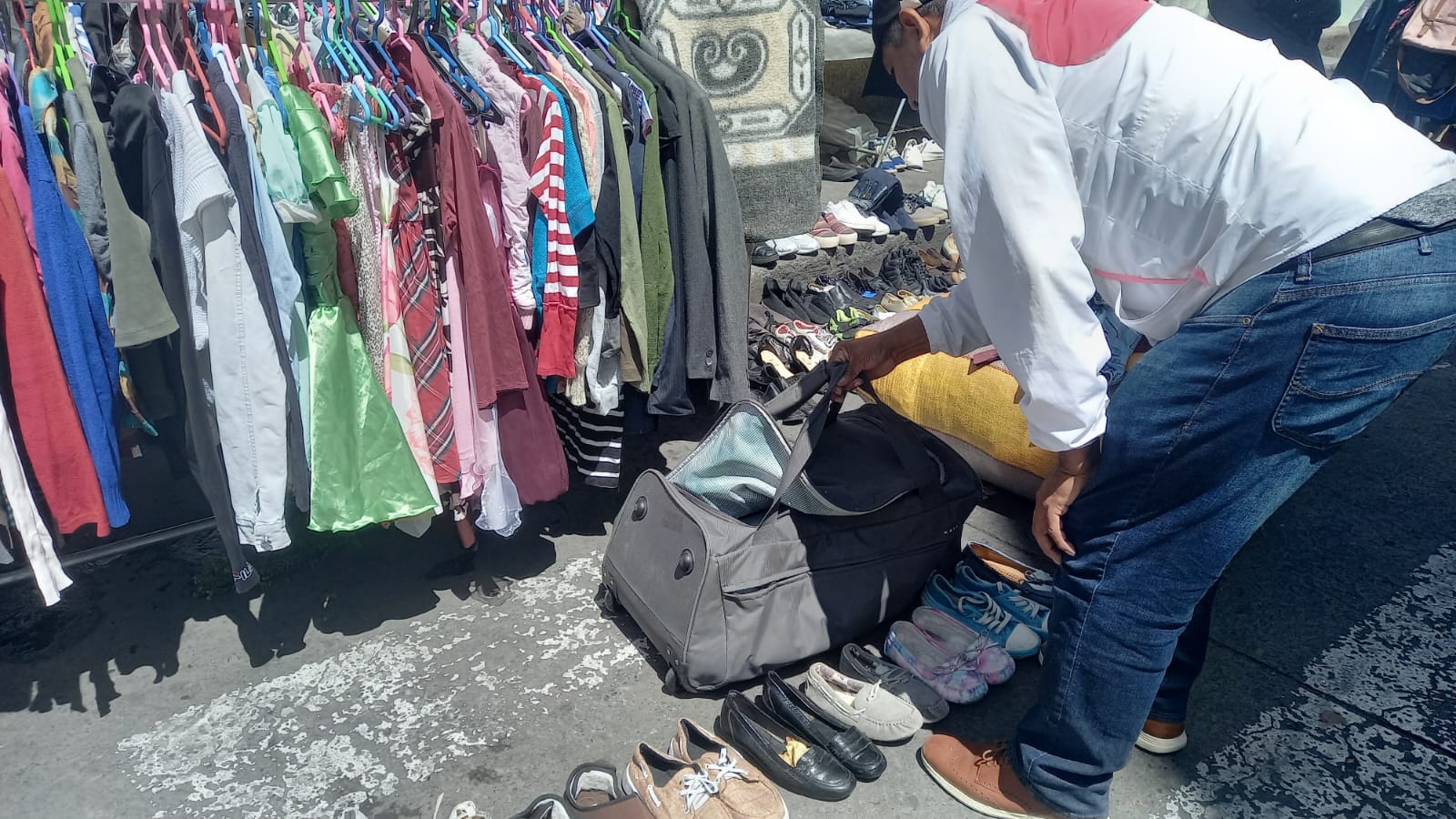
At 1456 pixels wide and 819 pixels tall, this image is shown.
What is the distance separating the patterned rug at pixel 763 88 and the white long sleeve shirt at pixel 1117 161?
160 cm

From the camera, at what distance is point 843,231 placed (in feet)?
15.7

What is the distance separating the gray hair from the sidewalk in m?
1.59

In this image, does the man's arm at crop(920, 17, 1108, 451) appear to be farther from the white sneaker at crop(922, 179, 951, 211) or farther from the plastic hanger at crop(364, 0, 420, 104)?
the white sneaker at crop(922, 179, 951, 211)

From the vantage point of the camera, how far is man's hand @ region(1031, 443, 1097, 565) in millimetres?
1640

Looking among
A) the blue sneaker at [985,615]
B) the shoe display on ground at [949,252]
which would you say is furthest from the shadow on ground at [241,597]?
the shoe display on ground at [949,252]

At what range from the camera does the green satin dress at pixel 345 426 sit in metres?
2.12

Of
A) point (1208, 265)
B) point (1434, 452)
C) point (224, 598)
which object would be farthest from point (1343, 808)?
point (224, 598)

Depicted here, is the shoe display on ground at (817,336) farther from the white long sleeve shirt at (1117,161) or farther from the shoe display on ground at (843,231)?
the white long sleeve shirt at (1117,161)

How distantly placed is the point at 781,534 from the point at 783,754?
51 centimetres

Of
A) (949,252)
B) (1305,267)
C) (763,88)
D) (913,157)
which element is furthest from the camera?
(913,157)

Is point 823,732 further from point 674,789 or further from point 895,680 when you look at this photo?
point 674,789

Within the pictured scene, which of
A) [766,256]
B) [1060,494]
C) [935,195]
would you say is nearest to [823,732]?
[1060,494]

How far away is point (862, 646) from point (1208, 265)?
1.39 meters

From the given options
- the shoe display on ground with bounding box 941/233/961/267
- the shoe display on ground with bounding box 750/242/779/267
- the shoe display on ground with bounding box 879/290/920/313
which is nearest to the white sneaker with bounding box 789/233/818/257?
the shoe display on ground with bounding box 750/242/779/267
